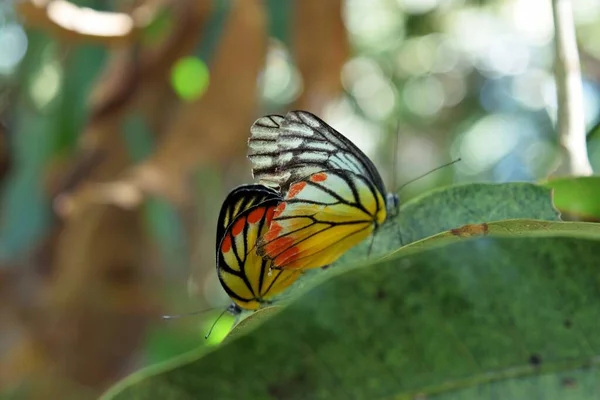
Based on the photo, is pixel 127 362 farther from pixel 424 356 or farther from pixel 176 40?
pixel 424 356

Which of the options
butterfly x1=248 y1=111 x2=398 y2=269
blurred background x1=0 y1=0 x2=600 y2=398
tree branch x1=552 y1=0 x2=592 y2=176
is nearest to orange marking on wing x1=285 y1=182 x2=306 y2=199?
butterfly x1=248 y1=111 x2=398 y2=269

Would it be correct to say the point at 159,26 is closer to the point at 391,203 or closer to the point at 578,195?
the point at 391,203

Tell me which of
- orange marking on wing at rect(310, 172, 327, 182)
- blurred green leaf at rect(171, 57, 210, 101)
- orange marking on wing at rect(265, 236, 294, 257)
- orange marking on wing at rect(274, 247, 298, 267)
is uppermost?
blurred green leaf at rect(171, 57, 210, 101)

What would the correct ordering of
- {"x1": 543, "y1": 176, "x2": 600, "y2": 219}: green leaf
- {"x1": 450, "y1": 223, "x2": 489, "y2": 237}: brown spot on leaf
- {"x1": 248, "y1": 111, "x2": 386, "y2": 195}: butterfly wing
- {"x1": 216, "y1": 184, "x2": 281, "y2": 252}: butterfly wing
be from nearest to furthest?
{"x1": 450, "y1": 223, "x2": 489, "y2": 237}: brown spot on leaf → {"x1": 543, "y1": 176, "x2": 600, "y2": 219}: green leaf → {"x1": 216, "y1": 184, "x2": 281, "y2": 252}: butterfly wing → {"x1": 248, "y1": 111, "x2": 386, "y2": 195}: butterfly wing

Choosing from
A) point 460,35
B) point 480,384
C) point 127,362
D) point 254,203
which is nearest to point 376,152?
point 460,35

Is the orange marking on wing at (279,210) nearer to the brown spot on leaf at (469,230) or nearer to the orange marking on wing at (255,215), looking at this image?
the orange marking on wing at (255,215)

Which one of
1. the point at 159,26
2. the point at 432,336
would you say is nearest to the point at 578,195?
the point at 432,336

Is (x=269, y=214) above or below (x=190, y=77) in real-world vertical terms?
below

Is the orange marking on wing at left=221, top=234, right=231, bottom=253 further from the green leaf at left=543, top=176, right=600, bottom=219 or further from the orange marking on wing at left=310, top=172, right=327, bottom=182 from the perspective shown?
the green leaf at left=543, top=176, right=600, bottom=219
